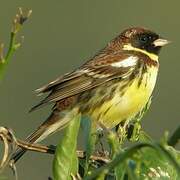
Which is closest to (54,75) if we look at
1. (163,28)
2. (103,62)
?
(163,28)

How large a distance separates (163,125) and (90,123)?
6017 mm

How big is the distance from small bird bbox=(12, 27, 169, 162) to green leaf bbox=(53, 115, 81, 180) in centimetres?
278

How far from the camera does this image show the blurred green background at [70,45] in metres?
8.45

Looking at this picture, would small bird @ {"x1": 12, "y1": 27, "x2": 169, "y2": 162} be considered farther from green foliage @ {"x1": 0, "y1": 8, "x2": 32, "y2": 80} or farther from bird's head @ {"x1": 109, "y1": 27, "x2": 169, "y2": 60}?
green foliage @ {"x1": 0, "y1": 8, "x2": 32, "y2": 80}

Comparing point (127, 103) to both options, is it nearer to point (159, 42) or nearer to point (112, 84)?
point (112, 84)

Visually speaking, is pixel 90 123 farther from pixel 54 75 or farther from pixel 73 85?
pixel 54 75

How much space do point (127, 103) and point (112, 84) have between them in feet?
0.90

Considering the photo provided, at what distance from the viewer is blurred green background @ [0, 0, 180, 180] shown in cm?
845

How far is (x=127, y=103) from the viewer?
496 centimetres

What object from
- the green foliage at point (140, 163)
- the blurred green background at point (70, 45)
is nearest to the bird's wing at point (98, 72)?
the blurred green background at point (70, 45)

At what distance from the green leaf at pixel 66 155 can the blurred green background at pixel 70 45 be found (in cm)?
536

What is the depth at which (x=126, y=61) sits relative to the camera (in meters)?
5.29

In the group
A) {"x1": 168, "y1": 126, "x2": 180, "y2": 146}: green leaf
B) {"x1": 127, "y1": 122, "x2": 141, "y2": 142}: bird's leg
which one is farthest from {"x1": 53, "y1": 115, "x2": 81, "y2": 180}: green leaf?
{"x1": 127, "y1": 122, "x2": 141, "y2": 142}: bird's leg

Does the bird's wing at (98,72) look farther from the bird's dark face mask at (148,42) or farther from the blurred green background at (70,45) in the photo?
the blurred green background at (70,45)
